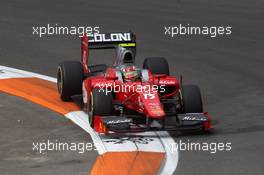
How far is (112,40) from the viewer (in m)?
18.3

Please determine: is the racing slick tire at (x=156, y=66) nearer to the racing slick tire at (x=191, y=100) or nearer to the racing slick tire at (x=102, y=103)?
the racing slick tire at (x=191, y=100)

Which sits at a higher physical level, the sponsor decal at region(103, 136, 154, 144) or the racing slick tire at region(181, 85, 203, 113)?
the racing slick tire at region(181, 85, 203, 113)

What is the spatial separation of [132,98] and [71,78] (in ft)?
6.78

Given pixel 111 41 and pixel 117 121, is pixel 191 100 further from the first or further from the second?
pixel 111 41

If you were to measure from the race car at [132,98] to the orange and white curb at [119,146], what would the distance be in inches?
6.6

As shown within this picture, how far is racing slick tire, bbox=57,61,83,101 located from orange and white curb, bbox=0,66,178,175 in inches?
9.8

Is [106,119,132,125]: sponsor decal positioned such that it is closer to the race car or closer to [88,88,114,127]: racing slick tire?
the race car

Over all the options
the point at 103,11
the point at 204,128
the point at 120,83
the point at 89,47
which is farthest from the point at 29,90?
the point at 103,11

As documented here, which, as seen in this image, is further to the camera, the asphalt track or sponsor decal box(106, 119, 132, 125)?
sponsor decal box(106, 119, 132, 125)

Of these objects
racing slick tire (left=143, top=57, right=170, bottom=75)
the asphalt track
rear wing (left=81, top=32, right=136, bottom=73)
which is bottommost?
the asphalt track

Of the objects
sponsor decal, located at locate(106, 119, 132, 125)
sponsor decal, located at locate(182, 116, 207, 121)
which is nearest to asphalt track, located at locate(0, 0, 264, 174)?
sponsor decal, located at locate(182, 116, 207, 121)

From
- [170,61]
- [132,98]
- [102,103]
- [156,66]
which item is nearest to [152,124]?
[132,98]

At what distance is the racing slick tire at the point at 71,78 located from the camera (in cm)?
1819

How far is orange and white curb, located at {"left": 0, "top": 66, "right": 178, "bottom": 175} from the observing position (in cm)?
1399
